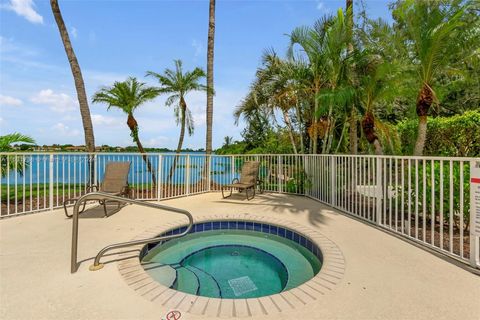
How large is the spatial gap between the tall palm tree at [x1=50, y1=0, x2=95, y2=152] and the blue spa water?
5.56 meters

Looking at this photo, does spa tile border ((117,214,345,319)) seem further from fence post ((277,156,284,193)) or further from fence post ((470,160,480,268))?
fence post ((277,156,284,193))

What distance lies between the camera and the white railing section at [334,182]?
10.7 ft

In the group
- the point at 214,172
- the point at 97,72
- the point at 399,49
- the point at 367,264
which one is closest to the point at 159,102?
the point at 97,72

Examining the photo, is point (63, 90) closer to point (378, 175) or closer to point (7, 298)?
point (7, 298)

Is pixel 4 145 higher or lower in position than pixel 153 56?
lower

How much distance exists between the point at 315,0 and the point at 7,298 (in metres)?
9.77

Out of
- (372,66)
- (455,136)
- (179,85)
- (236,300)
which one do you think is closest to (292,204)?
(236,300)

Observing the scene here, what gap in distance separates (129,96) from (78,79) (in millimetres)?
2222

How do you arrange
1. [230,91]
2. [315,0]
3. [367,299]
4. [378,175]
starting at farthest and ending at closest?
[230,91], [315,0], [378,175], [367,299]

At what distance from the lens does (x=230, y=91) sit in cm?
1262

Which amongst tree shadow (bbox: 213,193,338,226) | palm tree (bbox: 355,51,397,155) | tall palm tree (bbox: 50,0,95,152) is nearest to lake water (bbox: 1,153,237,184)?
tree shadow (bbox: 213,193,338,226)

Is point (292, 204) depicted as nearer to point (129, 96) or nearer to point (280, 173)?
point (280, 173)

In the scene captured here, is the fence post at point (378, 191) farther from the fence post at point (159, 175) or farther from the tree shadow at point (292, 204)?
the fence post at point (159, 175)

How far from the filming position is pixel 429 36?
4719 millimetres
